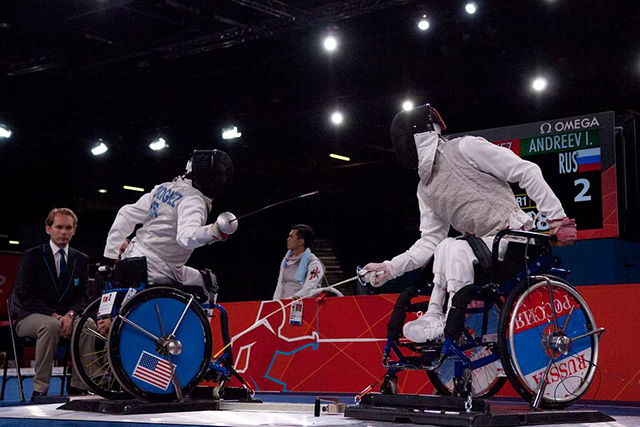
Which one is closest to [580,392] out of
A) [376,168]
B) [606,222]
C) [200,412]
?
[200,412]

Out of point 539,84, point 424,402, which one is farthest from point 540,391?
point 539,84

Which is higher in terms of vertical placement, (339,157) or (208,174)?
(339,157)

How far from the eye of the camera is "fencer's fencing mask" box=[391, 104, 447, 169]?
365 centimetres

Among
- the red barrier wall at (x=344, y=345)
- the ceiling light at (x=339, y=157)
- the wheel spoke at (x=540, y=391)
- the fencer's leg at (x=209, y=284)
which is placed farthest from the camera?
the ceiling light at (x=339, y=157)

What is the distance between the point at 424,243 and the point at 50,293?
9.62ft

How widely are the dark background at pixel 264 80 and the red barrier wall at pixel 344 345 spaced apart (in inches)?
89.7

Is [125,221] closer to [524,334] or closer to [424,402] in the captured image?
[424,402]

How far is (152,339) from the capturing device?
390cm

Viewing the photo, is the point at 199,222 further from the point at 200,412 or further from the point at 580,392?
the point at 580,392

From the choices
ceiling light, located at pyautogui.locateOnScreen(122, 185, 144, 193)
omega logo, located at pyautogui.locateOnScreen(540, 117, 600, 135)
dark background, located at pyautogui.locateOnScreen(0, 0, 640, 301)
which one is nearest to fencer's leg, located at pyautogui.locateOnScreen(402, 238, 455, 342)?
omega logo, located at pyautogui.locateOnScreen(540, 117, 600, 135)

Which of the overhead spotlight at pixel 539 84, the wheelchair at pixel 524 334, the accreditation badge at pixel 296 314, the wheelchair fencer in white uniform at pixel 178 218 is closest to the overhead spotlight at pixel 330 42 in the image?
the overhead spotlight at pixel 539 84

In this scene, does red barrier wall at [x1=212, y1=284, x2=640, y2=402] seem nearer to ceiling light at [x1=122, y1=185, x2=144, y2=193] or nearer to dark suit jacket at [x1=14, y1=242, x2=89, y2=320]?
dark suit jacket at [x1=14, y1=242, x2=89, y2=320]

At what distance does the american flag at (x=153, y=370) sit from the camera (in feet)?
12.6

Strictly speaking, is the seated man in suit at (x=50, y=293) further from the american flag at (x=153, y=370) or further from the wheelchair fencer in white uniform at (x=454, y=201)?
the wheelchair fencer in white uniform at (x=454, y=201)
